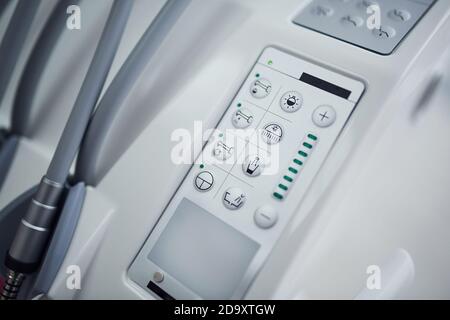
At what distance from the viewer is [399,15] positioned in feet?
1.62

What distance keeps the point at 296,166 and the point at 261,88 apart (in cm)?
11

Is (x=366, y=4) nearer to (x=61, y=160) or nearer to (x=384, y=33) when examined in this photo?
(x=384, y=33)

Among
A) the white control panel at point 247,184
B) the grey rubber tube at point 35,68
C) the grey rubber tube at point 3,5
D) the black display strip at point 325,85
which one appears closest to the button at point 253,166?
the white control panel at point 247,184

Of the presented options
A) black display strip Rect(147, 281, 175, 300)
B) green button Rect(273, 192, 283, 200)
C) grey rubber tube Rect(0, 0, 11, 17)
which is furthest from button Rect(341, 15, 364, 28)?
grey rubber tube Rect(0, 0, 11, 17)

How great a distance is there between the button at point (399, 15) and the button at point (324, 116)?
0.47 ft

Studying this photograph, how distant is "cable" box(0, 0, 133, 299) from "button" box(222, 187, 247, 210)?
0.63 feet

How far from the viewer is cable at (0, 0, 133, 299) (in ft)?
1.59

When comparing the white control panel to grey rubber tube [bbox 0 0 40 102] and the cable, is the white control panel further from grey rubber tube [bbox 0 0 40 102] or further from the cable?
grey rubber tube [bbox 0 0 40 102]

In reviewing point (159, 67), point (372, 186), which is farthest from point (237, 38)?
point (372, 186)

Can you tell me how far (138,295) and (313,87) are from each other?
0.31m

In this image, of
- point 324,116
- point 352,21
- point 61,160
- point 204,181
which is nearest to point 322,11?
point 352,21

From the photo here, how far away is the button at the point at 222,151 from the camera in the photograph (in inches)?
19.0

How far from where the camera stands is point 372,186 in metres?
0.46

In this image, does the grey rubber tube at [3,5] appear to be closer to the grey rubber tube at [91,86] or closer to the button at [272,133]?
the grey rubber tube at [91,86]
